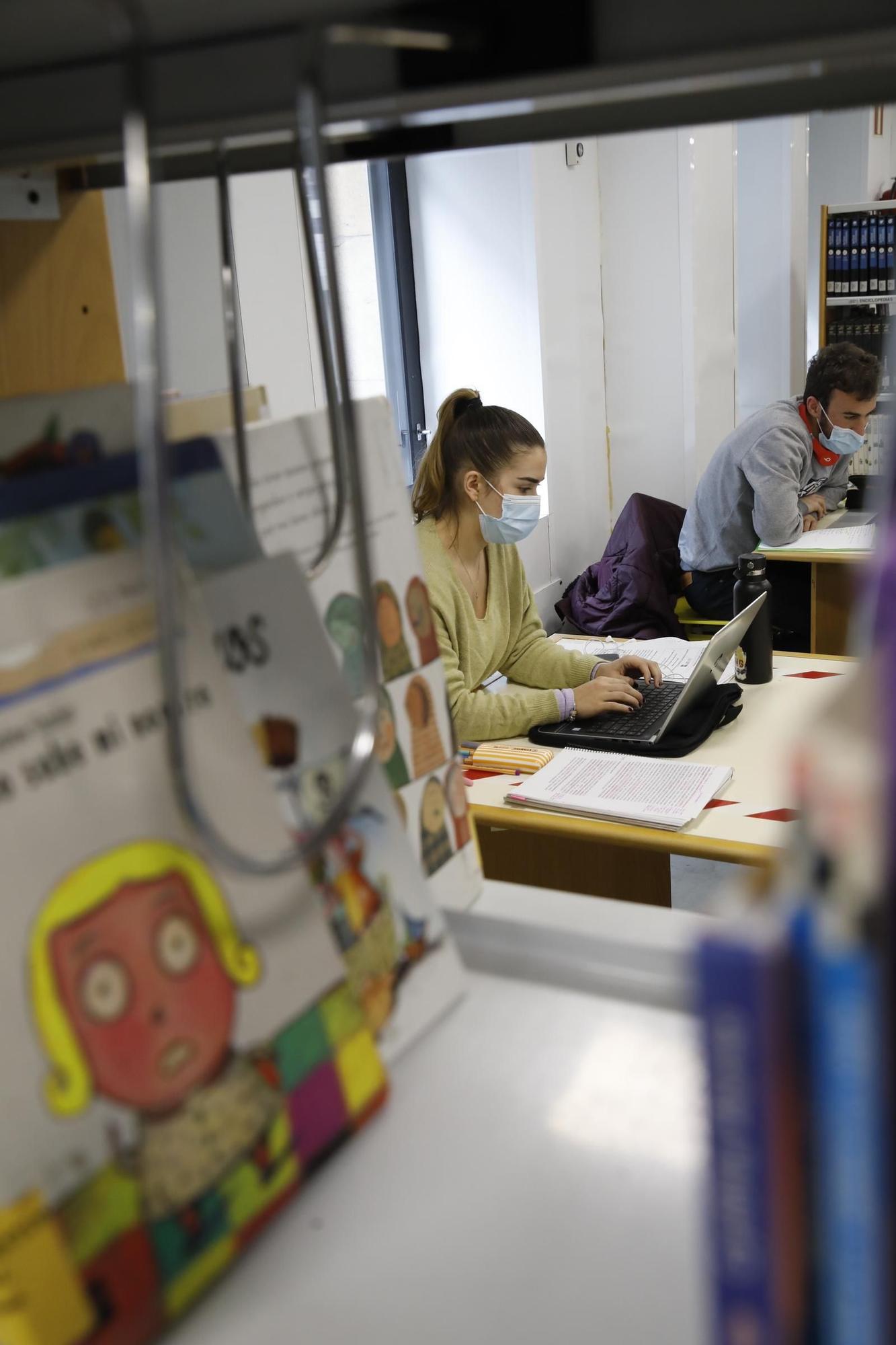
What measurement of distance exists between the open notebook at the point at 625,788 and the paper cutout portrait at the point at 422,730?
1.07m

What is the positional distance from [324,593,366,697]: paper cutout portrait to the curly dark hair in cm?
385

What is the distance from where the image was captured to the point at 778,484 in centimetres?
389

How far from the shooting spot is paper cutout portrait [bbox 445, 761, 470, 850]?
0.71 metres

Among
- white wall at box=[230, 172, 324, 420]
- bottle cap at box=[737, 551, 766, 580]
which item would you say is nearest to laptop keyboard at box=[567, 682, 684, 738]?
bottle cap at box=[737, 551, 766, 580]

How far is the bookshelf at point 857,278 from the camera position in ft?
16.1

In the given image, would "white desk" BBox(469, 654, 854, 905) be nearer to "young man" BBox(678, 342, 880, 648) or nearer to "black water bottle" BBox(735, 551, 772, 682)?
"black water bottle" BBox(735, 551, 772, 682)

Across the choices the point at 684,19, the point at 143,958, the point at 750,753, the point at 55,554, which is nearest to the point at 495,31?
the point at 684,19

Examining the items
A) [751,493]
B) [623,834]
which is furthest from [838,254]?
[623,834]

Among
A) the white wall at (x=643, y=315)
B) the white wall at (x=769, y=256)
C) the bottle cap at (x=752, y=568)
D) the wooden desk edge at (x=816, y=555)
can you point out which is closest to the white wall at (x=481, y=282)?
the white wall at (x=643, y=315)

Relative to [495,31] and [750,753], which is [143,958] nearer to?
[495,31]

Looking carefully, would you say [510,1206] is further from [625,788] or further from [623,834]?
[625,788]

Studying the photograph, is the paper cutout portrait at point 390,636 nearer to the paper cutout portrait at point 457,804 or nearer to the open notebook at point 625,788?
the paper cutout portrait at point 457,804

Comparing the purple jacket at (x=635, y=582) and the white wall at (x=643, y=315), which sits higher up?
the white wall at (x=643, y=315)

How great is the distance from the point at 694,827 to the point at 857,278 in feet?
13.4
